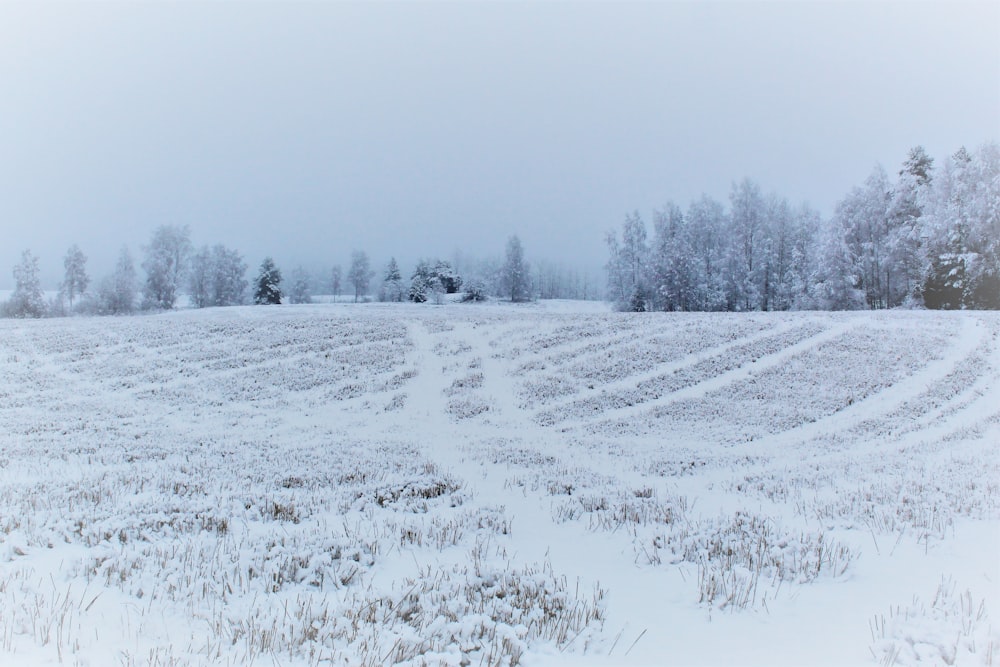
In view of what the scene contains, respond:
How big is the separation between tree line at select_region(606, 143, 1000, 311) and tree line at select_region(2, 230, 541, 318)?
29.0 feet

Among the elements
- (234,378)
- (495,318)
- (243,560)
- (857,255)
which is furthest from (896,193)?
(234,378)

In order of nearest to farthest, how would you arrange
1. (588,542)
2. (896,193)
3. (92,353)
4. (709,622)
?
1. (709,622)
2. (588,542)
3. (92,353)
4. (896,193)

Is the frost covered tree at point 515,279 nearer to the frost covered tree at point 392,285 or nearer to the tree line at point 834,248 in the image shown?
the tree line at point 834,248

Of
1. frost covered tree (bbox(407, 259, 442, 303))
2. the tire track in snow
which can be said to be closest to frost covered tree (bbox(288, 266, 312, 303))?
frost covered tree (bbox(407, 259, 442, 303))

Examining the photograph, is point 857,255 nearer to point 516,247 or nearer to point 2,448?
point 516,247

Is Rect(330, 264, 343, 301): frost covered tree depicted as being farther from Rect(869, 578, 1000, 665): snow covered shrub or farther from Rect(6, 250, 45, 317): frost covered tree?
Rect(869, 578, 1000, 665): snow covered shrub

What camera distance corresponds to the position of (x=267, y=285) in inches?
1487

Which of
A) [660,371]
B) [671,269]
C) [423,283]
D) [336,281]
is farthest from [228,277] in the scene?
[671,269]

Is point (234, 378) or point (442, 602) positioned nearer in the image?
point (442, 602)

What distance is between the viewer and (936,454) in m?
11.0

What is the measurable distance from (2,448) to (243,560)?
11151 millimetres

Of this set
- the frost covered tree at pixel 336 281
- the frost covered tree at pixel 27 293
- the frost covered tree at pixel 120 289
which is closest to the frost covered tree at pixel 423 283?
the frost covered tree at pixel 336 281

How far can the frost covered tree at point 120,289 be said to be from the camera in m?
26.2

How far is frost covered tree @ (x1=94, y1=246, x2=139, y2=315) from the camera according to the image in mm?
26172
